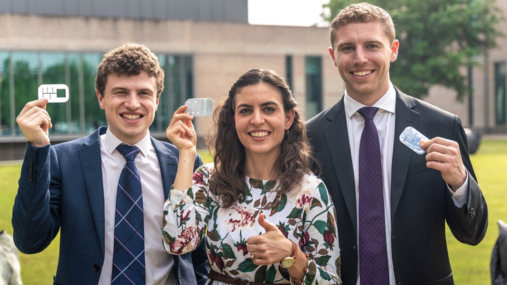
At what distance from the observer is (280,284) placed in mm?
2754

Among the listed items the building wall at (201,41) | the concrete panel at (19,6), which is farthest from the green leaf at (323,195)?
the concrete panel at (19,6)

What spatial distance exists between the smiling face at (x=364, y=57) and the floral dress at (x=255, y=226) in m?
0.74

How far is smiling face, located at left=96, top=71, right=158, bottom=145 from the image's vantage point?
3055mm

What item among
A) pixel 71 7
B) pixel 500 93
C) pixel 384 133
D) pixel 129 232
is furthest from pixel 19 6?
pixel 500 93

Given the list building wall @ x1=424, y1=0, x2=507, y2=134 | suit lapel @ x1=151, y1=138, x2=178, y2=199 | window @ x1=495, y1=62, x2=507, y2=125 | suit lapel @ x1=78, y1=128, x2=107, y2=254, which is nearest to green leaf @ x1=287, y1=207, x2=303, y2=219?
suit lapel @ x1=151, y1=138, x2=178, y2=199

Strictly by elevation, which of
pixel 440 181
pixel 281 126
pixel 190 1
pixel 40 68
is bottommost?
Result: pixel 440 181

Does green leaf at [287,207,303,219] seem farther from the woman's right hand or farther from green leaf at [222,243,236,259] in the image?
the woman's right hand

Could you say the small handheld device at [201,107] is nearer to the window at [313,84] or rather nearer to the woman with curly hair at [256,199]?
the woman with curly hair at [256,199]

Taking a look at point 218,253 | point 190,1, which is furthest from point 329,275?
point 190,1

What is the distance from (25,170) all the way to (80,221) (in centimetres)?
42

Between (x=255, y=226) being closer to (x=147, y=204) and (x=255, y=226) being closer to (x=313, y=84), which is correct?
(x=147, y=204)

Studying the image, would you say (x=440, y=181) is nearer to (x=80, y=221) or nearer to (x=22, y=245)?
(x=80, y=221)

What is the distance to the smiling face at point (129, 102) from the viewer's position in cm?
305

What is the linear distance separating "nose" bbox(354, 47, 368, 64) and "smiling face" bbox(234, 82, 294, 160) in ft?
1.92
